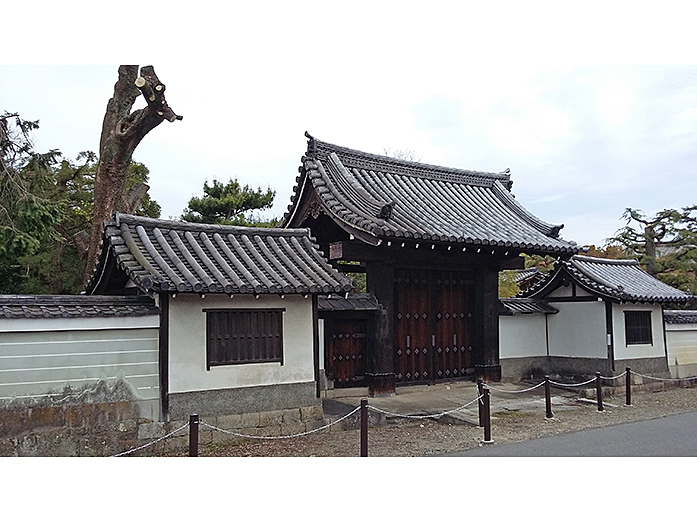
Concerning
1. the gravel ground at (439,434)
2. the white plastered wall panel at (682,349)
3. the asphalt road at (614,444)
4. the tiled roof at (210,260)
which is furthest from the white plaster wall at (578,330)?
the tiled roof at (210,260)

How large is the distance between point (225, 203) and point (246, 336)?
18646 millimetres

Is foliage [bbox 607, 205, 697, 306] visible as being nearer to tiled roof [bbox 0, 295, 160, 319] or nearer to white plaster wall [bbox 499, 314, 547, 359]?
white plaster wall [bbox 499, 314, 547, 359]

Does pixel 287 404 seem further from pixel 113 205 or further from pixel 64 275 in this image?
pixel 64 275

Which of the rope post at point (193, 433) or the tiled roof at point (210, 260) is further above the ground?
the tiled roof at point (210, 260)

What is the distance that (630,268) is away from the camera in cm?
1844

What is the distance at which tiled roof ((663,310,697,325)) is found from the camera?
16.9 m

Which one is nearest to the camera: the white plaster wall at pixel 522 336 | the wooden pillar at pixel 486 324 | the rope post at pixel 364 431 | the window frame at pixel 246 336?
the rope post at pixel 364 431

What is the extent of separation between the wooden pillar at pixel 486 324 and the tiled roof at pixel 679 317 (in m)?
5.72

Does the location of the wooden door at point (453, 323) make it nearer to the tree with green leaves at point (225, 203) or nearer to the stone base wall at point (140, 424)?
the stone base wall at point (140, 424)

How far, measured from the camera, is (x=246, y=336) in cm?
966

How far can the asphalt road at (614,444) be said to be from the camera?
8.48 meters

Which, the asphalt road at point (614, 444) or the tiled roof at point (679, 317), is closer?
the asphalt road at point (614, 444)

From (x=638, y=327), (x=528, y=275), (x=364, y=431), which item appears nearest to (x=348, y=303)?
(x=364, y=431)

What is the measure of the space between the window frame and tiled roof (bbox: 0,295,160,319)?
1.03 m
